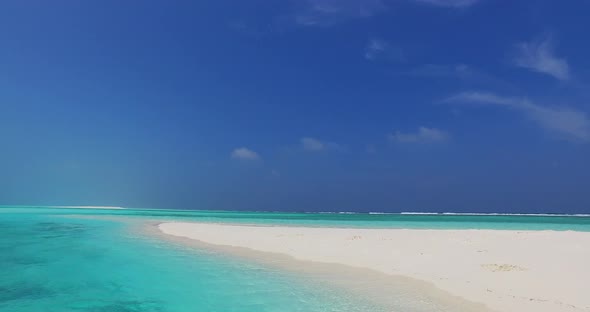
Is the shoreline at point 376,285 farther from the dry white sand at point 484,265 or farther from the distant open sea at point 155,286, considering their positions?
the dry white sand at point 484,265

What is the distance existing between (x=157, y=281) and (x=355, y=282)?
22.4 ft

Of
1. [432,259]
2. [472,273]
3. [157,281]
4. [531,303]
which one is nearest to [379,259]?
[432,259]

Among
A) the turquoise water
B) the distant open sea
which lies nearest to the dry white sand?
the distant open sea

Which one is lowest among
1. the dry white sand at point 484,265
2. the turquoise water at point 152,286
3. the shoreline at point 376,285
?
the turquoise water at point 152,286

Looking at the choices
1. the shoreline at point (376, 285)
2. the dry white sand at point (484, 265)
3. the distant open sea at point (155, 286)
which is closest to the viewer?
the shoreline at point (376, 285)

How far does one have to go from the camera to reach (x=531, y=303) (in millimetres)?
9195

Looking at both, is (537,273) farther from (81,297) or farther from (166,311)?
(81,297)

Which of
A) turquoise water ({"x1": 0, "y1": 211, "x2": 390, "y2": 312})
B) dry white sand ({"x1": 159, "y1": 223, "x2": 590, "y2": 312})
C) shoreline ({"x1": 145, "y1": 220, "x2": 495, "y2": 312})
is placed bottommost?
turquoise water ({"x1": 0, "y1": 211, "x2": 390, "y2": 312})

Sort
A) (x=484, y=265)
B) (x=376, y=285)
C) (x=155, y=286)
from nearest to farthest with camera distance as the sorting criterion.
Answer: (x=376, y=285), (x=155, y=286), (x=484, y=265)

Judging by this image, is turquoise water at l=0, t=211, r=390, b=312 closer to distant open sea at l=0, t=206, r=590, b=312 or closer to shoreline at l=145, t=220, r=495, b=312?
distant open sea at l=0, t=206, r=590, b=312

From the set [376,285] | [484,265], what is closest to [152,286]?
[376,285]

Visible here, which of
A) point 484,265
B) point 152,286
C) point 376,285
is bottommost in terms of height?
point 152,286

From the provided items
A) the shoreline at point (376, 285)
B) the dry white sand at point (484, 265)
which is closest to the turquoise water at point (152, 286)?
the shoreline at point (376, 285)

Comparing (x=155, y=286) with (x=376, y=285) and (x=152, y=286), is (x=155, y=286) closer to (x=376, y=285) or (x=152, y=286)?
(x=152, y=286)
